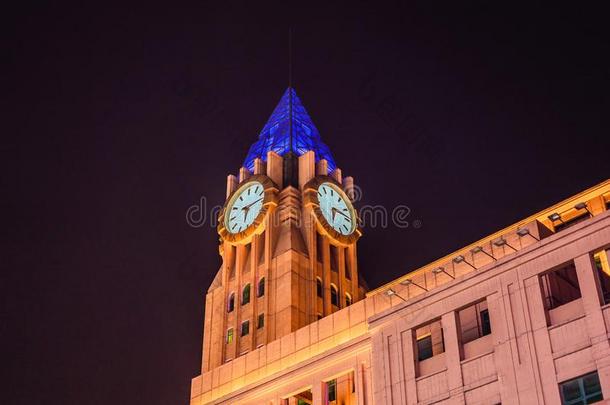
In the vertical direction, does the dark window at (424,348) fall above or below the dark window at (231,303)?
below

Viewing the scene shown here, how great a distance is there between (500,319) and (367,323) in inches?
437

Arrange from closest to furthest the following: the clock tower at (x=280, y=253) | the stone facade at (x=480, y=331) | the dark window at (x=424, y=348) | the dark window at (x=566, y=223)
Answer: the stone facade at (x=480, y=331) < the dark window at (x=424, y=348) < the dark window at (x=566, y=223) < the clock tower at (x=280, y=253)

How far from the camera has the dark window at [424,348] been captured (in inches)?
2140

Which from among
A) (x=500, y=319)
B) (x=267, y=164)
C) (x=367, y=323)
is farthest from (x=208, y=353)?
(x=500, y=319)

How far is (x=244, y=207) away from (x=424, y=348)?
121 feet

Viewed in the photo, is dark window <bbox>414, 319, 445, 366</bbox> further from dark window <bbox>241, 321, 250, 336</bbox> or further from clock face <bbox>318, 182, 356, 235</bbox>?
clock face <bbox>318, 182, 356, 235</bbox>

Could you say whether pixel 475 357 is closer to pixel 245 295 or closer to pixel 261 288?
pixel 261 288

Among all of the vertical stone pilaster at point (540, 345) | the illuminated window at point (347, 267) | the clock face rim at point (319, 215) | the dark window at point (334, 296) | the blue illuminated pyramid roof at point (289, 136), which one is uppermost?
the blue illuminated pyramid roof at point (289, 136)

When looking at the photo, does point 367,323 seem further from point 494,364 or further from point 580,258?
point 580,258

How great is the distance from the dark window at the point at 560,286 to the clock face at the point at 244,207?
38.0 meters

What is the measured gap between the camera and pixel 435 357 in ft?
174

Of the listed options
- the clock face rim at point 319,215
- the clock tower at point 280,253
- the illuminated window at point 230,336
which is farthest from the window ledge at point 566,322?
the illuminated window at point 230,336

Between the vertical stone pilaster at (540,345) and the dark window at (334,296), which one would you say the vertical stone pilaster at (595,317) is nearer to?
the vertical stone pilaster at (540,345)

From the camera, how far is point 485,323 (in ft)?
172
